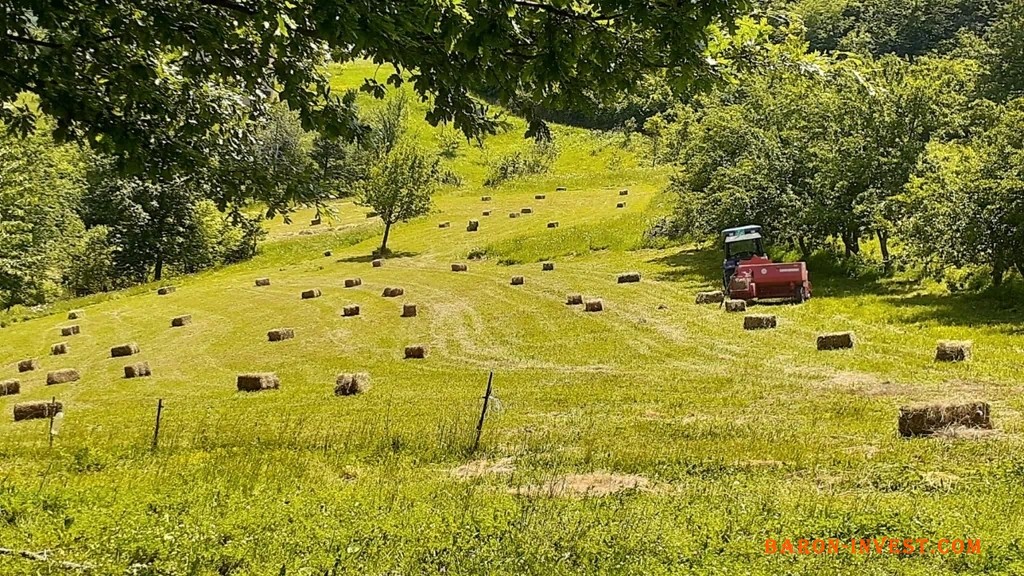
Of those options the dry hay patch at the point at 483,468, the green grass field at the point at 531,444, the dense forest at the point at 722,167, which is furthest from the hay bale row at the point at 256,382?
the dry hay patch at the point at 483,468

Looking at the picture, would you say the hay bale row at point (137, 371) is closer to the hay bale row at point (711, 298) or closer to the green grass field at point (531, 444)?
the green grass field at point (531, 444)

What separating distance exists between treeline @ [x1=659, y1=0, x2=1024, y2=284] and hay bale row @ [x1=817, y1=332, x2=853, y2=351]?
6393 mm

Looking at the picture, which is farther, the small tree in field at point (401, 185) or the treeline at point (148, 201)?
the small tree in field at point (401, 185)

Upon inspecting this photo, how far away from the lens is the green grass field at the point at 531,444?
6.86 m

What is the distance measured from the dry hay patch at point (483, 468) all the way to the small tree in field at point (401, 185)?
127 ft

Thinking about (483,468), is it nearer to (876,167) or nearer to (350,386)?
(350,386)

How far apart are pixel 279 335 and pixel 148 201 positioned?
34033mm

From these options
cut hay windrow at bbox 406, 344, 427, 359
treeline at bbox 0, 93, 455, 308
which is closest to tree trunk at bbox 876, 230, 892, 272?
cut hay windrow at bbox 406, 344, 427, 359

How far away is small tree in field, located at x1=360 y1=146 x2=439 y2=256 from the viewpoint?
4812cm

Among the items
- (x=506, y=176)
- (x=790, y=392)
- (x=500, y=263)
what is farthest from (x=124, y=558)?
(x=506, y=176)

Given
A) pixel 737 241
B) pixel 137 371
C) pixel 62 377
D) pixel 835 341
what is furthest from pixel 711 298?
pixel 62 377

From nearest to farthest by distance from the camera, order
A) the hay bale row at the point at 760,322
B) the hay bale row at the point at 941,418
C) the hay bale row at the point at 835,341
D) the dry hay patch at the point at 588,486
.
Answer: the dry hay patch at the point at 588,486 < the hay bale row at the point at 941,418 < the hay bale row at the point at 835,341 < the hay bale row at the point at 760,322

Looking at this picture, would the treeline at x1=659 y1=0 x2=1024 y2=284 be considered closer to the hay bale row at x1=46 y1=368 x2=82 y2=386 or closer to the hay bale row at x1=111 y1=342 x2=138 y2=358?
the hay bale row at x1=46 y1=368 x2=82 y2=386

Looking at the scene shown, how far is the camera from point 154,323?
32062mm
